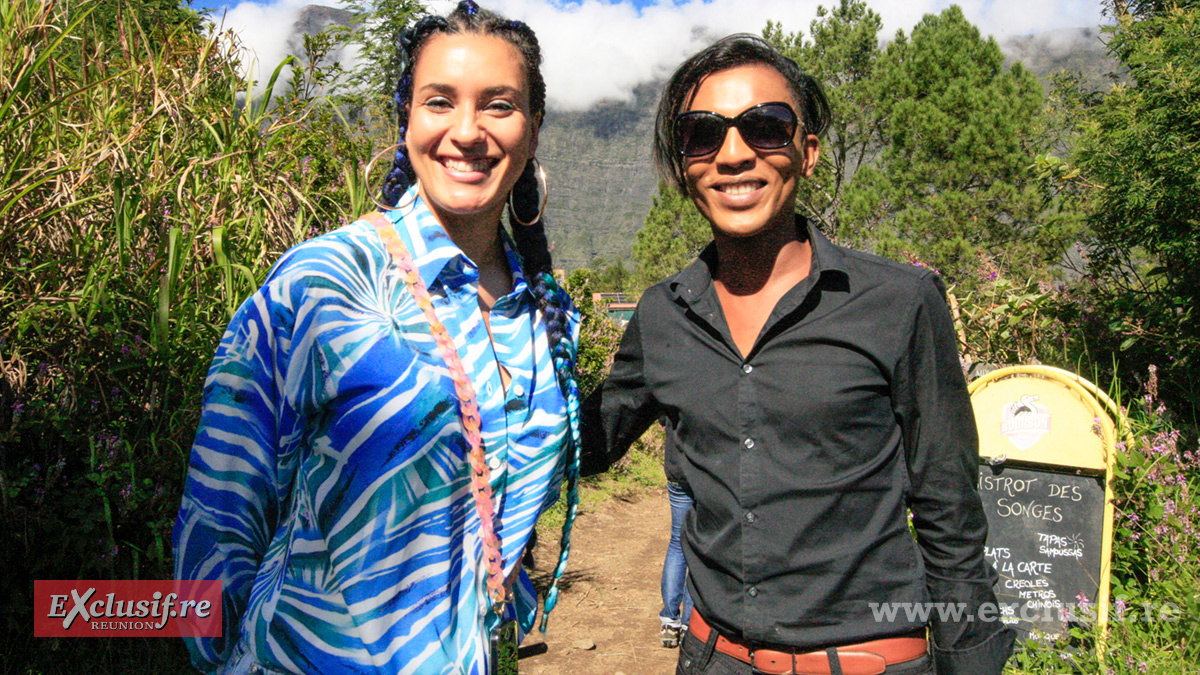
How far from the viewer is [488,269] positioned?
177cm

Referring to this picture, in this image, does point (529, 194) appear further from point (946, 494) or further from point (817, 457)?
point (946, 494)

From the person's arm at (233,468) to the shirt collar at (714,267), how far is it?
3.09ft

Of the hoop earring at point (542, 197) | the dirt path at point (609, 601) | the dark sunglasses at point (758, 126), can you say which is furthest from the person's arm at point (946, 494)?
the dirt path at point (609, 601)

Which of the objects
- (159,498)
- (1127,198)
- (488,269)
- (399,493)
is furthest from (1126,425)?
(159,498)

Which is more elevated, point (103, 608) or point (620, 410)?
point (620, 410)

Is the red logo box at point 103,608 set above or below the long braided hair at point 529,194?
below

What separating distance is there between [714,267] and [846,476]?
0.62m

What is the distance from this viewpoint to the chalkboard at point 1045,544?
3662 mm

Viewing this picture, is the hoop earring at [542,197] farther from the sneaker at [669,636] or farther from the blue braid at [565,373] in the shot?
the sneaker at [669,636]

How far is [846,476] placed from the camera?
5.17ft

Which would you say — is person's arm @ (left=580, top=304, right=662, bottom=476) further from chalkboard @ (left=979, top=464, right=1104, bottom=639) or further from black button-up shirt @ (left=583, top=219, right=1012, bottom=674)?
chalkboard @ (left=979, top=464, right=1104, bottom=639)

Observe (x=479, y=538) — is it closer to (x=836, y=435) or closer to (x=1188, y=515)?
(x=836, y=435)

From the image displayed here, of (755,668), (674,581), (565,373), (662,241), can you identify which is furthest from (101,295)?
(662,241)

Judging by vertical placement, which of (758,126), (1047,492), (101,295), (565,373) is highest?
(758,126)
